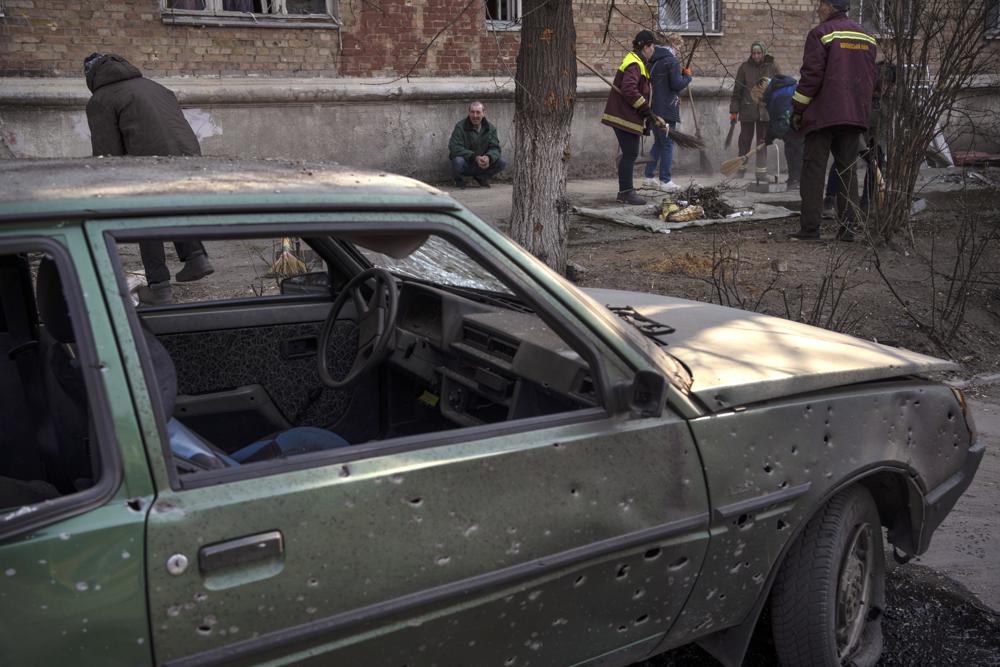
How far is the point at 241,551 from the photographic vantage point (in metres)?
1.77

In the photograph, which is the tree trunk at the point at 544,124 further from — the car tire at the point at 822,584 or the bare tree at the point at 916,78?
the car tire at the point at 822,584

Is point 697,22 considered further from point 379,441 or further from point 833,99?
point 379,441

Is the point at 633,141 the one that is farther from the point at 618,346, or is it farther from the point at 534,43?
the point at 618,346

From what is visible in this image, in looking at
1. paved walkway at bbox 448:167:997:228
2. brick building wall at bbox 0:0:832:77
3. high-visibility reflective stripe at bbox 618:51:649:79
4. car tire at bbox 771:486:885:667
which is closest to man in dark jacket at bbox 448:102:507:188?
paved walkway at bbox 448:167:997:228

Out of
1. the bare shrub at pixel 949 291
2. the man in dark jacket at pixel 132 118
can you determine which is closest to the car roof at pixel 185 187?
the man in dark jacket at pixel 132 118

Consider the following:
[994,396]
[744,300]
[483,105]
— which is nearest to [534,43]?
[744,300]

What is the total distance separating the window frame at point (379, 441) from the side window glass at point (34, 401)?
0.61 m

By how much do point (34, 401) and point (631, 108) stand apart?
343 inches

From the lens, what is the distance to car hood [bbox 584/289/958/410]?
2.43 m

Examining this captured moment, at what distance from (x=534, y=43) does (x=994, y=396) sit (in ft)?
11.5

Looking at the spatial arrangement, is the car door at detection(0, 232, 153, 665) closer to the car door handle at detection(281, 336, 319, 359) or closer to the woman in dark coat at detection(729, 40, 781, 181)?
the car door handle at detection(281, 336, 319, 359)

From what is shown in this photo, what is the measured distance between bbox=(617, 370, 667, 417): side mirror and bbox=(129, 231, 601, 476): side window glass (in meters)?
0.38

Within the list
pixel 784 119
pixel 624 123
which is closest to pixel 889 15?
pixel 624 123

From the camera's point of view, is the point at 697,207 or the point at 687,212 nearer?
the point at 687,212
